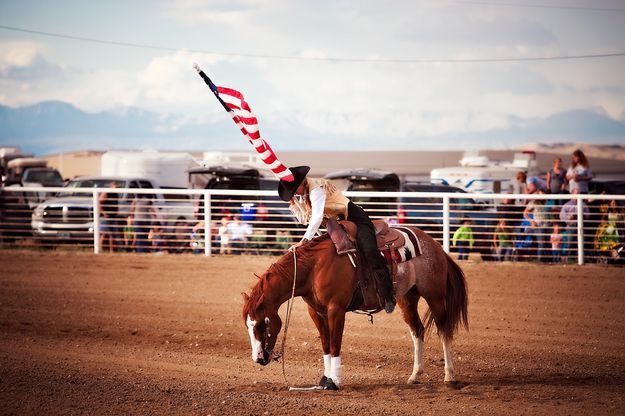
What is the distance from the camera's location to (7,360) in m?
9.80

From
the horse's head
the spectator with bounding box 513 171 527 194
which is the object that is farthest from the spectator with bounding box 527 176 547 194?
the horse's head

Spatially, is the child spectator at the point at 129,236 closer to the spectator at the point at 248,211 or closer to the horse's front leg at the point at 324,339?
the spectator at the point at 248,211

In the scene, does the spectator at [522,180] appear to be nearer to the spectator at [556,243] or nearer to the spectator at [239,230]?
the spectator at [556,243]

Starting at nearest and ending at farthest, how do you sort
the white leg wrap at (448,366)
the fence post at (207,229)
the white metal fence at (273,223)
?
the white leg wrap at (448,366) → the white metal fence at (273,223) → the fence post at (207,229)

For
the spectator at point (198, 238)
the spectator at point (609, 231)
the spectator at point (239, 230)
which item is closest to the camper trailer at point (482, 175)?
the spectator at point (609, 231)

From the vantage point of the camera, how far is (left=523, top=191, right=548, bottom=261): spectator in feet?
55.3

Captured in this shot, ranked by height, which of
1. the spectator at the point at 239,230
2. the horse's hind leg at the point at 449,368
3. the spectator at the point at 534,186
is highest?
the spectator at the point at 534,186

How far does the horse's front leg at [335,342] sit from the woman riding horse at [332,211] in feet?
1.71

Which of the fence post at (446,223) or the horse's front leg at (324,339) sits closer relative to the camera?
the horse's front leg at (324,339)

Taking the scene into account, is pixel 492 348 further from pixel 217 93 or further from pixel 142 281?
pixel 142 281

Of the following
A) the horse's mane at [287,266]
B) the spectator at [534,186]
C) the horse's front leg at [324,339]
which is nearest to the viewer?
the horse's mane at [287,266]

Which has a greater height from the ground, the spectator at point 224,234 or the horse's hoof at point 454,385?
the spectator at point 224,234

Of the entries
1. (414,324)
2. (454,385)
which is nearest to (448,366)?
(454,385)

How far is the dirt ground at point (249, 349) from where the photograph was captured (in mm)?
8039
